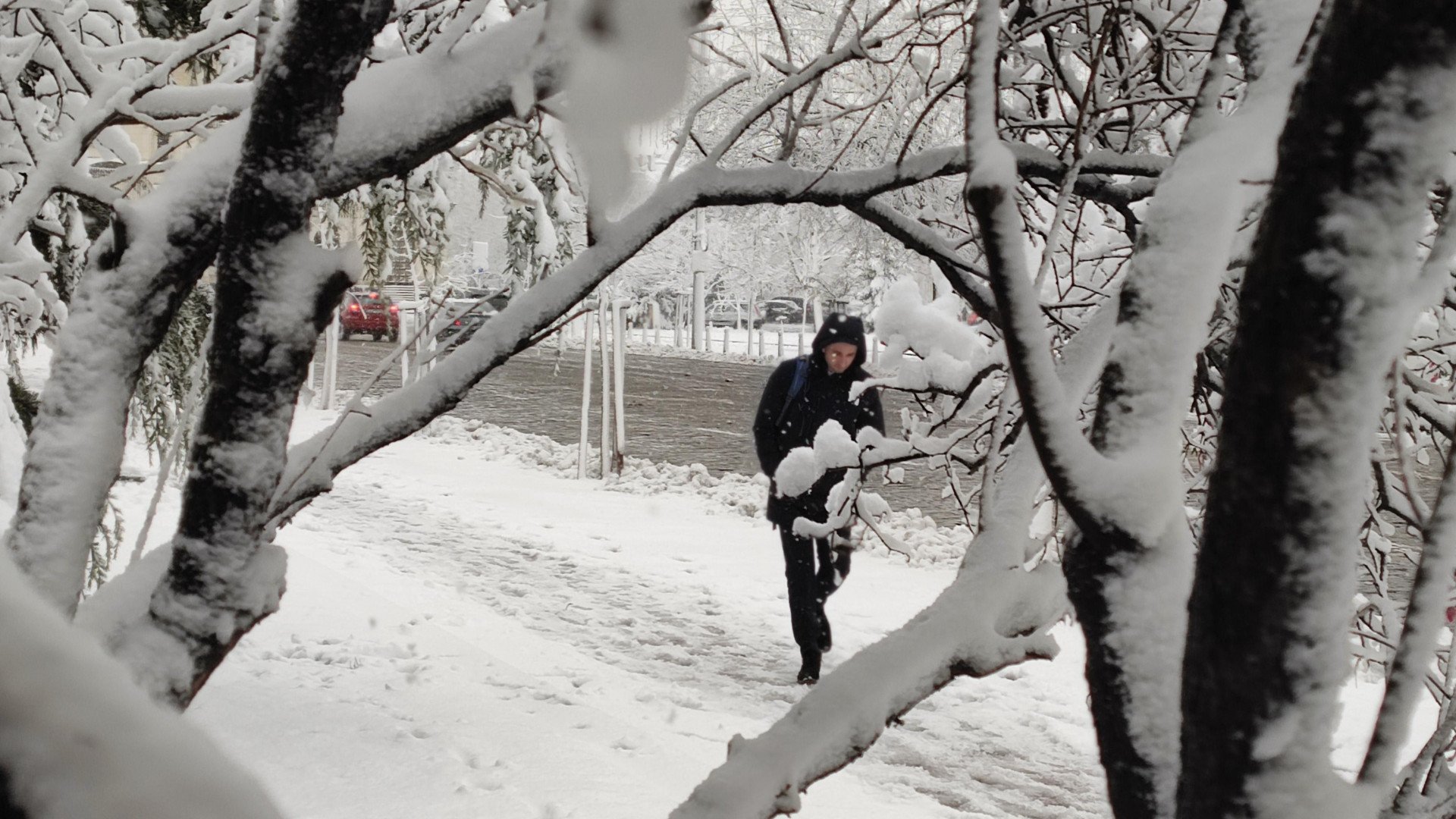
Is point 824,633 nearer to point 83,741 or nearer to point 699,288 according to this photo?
point 83,741

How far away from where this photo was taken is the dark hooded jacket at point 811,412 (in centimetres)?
550

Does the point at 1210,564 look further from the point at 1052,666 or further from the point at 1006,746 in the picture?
the point at 1052,666

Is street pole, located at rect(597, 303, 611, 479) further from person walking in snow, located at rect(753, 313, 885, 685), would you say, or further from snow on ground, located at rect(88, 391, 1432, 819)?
person walking in snow, located at rect(753, 313, 885, 685)

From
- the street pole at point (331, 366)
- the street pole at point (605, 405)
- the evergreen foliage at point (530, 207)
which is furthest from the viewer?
the street pole at point (331, 366)

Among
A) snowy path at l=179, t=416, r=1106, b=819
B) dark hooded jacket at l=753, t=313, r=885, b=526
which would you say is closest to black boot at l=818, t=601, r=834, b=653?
snowy path at l=179, t=416, r=1106, b=819

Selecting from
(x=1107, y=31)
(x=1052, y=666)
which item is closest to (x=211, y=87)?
(x=1107, y=31)

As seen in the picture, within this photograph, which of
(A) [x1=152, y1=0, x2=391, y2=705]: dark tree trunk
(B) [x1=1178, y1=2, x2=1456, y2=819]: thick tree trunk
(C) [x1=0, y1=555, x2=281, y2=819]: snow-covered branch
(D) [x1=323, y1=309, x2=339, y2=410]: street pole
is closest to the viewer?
(C) [x1=0, y1=555, x2=281, y2=819]: snow-covered branch

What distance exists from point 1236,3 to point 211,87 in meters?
2.81

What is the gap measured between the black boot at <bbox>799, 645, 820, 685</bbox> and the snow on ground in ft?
0.31

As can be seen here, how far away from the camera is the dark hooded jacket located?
18.0ft

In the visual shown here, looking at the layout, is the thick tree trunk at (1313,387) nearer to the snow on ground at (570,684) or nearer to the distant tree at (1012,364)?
the distant tree at (1012,364)

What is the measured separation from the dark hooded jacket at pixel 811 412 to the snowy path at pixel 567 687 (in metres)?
0.92

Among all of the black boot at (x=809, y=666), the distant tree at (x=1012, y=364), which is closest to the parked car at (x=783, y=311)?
the black boot at (x=809, y=666)

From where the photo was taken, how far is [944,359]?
300 cm
